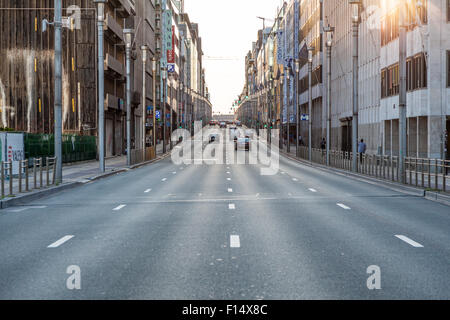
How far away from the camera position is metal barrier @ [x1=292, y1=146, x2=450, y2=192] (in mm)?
21470

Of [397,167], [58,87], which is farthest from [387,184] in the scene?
[58,87]

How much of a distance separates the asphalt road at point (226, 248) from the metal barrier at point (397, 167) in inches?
124

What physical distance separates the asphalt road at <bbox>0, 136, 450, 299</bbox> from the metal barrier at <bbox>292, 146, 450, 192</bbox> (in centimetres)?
314

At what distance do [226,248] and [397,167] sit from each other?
681 inches

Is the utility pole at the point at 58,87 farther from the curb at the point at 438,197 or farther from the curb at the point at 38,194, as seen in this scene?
the curb at the point at 438,197

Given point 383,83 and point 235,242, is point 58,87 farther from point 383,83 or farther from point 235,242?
point 383,83

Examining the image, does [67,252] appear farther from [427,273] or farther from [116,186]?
[116,186]

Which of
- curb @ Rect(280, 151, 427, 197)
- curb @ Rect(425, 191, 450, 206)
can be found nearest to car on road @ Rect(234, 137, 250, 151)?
curb @ Rect(280, 151, 427, 197)

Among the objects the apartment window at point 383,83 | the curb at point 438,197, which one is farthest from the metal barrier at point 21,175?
the apartment window at point 383,83

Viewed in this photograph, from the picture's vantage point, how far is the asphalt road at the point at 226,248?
701cm

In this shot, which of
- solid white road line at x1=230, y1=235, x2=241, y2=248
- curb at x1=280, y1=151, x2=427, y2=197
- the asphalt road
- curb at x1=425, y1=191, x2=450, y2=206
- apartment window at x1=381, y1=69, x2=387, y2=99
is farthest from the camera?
apartment window at x1=381, y1=69, x2=387, y2=99

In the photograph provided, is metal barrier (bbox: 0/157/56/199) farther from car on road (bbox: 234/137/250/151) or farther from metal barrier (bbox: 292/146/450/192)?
car on road (bbox: 234/137/250/151)
